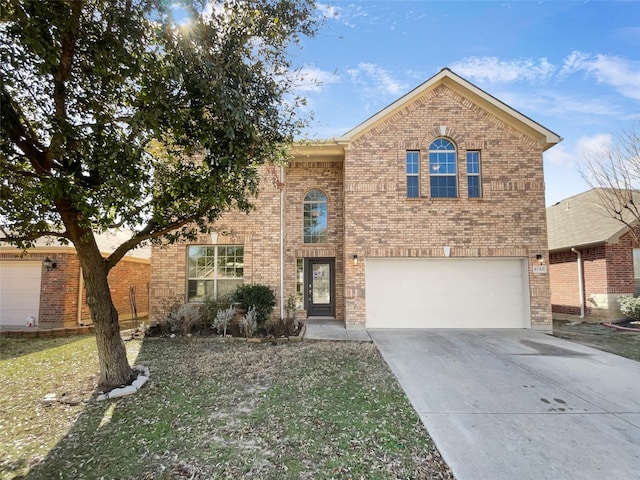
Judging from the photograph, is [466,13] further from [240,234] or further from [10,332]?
[10,332]

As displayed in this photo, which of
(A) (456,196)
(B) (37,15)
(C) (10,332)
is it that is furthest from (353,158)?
(C) (10,332)

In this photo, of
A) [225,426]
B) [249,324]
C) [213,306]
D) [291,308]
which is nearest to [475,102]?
[291,308]

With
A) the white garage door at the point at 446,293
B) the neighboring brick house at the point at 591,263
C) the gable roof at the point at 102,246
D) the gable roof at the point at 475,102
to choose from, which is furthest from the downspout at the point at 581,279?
the gable roof at the point at 102,246

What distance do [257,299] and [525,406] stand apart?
7.07 meters

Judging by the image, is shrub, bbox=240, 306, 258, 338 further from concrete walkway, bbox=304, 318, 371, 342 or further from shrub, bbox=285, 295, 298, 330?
concrete walkway, bbox=304, 318, 371, 342

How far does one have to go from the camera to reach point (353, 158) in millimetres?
10477

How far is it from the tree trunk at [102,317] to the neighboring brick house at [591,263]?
50.1 ft

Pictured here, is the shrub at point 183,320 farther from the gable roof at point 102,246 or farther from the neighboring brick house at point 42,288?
the neighboring brick house at point 42,288

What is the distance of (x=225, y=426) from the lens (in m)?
4.08

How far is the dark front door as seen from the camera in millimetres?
11578

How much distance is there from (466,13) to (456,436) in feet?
27.4

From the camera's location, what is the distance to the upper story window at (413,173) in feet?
34.5

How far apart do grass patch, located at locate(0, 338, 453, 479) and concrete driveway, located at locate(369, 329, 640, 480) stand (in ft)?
1.35

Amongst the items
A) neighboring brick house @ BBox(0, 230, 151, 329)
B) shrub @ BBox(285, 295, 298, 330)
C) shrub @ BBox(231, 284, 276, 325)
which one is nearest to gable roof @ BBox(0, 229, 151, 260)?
neighboring brick house @ BBox(0, 230, 151, 329)
